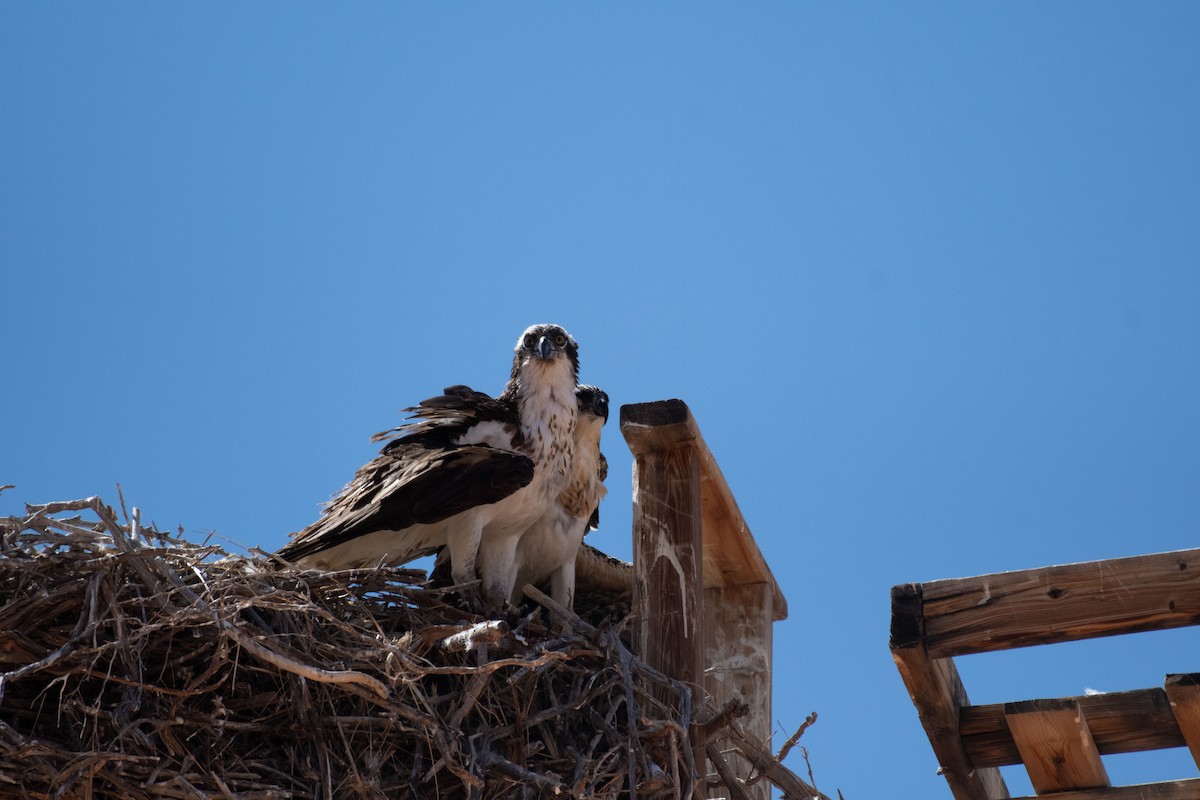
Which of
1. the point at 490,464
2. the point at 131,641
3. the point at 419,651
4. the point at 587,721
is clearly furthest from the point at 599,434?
the point at 131,641

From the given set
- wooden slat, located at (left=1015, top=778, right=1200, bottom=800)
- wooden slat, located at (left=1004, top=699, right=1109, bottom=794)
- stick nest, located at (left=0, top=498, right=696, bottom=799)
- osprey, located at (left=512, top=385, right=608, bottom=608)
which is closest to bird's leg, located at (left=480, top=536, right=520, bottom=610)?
osprey, located at (left=512, top=385, right=608, bottom=608)

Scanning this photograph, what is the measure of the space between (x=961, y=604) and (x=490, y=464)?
1.73m

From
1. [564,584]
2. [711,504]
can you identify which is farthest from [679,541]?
[564,584]

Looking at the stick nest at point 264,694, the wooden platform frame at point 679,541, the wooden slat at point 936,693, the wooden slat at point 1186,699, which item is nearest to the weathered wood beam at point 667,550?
the wooden platform frame at point 679,541

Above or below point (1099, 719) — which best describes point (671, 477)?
above

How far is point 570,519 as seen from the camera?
658cm

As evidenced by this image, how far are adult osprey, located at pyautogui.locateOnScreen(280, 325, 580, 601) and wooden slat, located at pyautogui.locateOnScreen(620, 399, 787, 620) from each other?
61cm

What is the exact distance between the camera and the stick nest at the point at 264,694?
15.2 ft

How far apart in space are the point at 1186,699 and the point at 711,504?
1760mm

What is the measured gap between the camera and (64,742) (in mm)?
4770

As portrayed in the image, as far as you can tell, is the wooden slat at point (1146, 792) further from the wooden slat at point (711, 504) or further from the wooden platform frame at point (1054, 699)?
the wooden slat at point (711, 504)

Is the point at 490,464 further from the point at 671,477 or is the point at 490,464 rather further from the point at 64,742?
the point at 64,742

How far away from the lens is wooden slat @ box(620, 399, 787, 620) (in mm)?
5559

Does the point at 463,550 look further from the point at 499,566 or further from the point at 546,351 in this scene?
the point at 546,351
